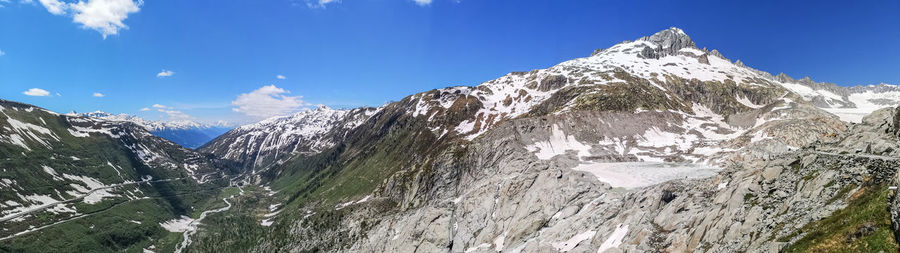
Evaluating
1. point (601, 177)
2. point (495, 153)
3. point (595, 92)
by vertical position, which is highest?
point (595, 92)

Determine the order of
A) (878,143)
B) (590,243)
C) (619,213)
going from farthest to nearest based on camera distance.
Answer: (619,213), (590,243), (878,143)

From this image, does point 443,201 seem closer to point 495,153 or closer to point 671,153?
point 495,153

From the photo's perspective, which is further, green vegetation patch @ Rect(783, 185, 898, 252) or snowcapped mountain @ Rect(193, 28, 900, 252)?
snowcapped mountain @ Rect(193, 28, 900, 252)

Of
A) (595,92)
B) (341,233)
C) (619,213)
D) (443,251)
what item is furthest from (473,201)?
(595,92)

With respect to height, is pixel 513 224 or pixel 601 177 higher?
pixel 601 177

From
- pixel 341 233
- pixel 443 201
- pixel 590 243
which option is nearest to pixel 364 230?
pixel 341 233

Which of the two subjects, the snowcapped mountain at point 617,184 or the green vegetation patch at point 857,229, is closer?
the green vegetation patch at point 857,229

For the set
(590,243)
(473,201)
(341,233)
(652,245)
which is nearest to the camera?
(652,245)

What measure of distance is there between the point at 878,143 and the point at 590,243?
34697 mm

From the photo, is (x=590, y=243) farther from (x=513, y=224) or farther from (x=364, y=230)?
(x=364, y=230)

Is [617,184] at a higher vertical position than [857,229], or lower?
higher

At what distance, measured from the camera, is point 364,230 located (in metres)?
151

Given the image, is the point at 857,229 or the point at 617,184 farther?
the point at 617,184

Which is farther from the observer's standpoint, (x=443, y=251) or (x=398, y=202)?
(x=398, y=202)
